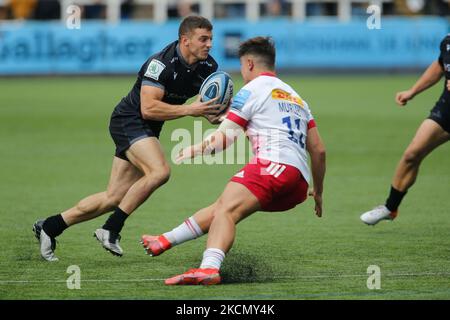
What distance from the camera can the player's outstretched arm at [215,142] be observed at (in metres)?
8.10

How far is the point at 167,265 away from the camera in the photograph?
9.29 metres

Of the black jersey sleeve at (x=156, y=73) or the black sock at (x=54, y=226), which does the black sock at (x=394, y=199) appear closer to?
the black jersey sleeve at (x=156, y=73)

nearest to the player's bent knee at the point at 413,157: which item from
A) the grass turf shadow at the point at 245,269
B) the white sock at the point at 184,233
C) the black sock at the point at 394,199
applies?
the black sock at the point at 394,199

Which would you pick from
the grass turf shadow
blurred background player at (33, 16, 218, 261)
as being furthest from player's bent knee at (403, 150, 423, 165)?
blurred background player at (33, 16, 218, 261)

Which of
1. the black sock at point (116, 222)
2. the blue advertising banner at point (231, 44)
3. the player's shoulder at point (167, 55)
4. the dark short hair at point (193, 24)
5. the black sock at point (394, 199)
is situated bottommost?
the blue advertising banner at point (231, 44)

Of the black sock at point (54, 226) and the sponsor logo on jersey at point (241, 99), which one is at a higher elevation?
the sponsor logo on jersey at point (241, 99)

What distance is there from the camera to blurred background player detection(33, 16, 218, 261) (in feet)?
30.7

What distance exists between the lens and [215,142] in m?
8.10

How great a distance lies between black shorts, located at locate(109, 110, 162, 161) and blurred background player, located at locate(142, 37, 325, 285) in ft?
4.77

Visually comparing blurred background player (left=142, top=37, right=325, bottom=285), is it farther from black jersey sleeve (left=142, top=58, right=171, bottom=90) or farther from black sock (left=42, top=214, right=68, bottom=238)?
black sock (left=42, top=214, right=68, bottom=238)

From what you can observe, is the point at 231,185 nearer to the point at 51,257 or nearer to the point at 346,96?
the point at 51,257

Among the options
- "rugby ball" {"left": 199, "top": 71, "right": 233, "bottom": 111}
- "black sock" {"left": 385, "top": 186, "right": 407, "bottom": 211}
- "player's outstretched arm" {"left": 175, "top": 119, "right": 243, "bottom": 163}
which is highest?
"rugby ball" {"left": 199, "top": 71, "right": 233, "bottom": 111}

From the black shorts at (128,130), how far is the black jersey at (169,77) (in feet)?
0.07
